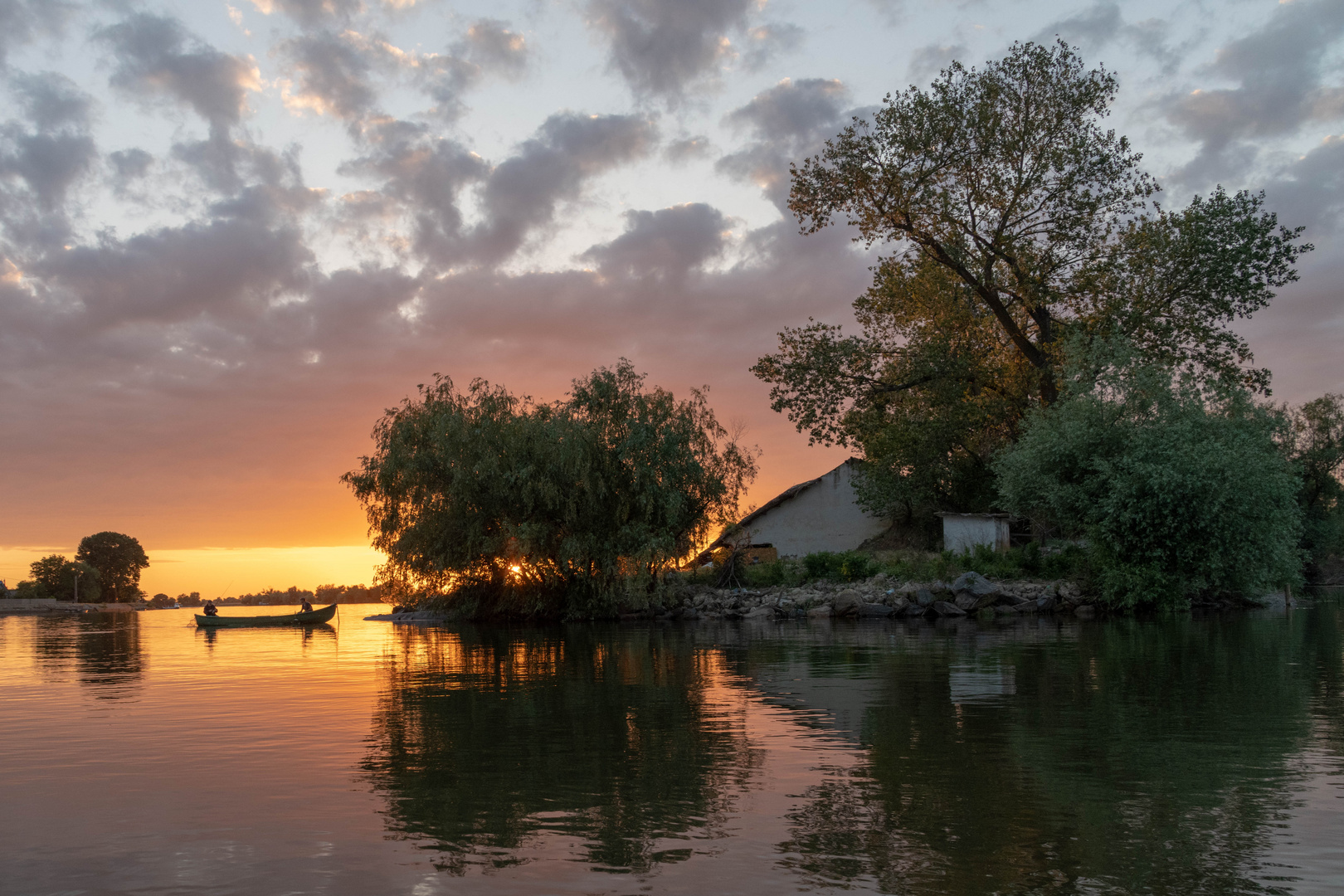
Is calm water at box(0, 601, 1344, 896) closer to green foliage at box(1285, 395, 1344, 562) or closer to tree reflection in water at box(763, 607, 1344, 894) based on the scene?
tree reflection in water at box(763, 607, 1344, 894)

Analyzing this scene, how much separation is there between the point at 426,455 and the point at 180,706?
92.1 ft

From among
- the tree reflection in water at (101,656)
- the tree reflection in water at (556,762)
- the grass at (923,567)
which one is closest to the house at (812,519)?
the grass at (923,567)

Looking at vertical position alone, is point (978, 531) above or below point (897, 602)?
above

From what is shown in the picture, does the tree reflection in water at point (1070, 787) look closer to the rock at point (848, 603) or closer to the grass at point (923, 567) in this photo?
the rock at point (848, 603)

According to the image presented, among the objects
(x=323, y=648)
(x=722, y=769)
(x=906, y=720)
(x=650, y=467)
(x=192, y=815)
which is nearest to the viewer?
(x=192, y=815)

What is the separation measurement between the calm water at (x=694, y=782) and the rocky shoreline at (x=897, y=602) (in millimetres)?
21162

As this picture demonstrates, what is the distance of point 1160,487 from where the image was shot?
116ft

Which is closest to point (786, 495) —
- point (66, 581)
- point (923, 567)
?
point (923, 567)

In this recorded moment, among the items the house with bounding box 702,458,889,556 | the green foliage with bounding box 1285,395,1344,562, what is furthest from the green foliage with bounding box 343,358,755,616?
the green foliage with bounding box 1285,395,1344,562

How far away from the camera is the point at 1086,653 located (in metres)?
21.2

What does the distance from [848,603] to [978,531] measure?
46.1 feet

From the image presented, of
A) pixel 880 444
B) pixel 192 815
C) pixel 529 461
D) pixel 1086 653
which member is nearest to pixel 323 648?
pixel 529 461

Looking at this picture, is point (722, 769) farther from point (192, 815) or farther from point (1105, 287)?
point (1105, 287)

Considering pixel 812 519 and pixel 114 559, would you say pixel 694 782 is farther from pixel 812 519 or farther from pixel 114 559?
pixel 114 559
